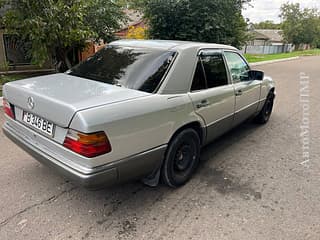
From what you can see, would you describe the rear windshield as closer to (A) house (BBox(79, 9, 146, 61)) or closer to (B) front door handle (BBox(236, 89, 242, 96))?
(B) front door handle (BBox(236, 89, 242, 96))

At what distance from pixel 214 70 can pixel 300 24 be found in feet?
179

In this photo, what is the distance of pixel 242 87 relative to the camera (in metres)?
4.12

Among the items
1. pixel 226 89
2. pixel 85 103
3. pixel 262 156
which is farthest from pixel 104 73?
pixel 262 156

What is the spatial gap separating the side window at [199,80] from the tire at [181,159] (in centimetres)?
53

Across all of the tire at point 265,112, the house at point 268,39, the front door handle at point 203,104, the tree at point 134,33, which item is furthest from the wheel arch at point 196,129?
the house at point 268,39

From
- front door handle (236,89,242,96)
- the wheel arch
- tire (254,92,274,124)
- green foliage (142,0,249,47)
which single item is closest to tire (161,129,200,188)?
the wheel arch

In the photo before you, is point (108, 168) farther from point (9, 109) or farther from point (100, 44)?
point (100, 44)

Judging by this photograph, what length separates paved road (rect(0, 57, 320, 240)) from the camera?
95.0 inches

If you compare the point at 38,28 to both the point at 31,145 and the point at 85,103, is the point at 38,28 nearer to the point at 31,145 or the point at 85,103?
the point at 31,145

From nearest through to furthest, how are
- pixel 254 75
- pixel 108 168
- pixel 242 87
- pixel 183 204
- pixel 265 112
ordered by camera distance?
pixel 108 168
pixel 183 204
pixel 242 87
pixel 254 75
pixel 265 112

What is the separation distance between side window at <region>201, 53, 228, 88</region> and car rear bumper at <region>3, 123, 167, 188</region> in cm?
127

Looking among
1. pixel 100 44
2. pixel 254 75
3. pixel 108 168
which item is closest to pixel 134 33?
pixel 100 44

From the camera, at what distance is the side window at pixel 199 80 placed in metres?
3.12

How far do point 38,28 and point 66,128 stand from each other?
20.2 ft
